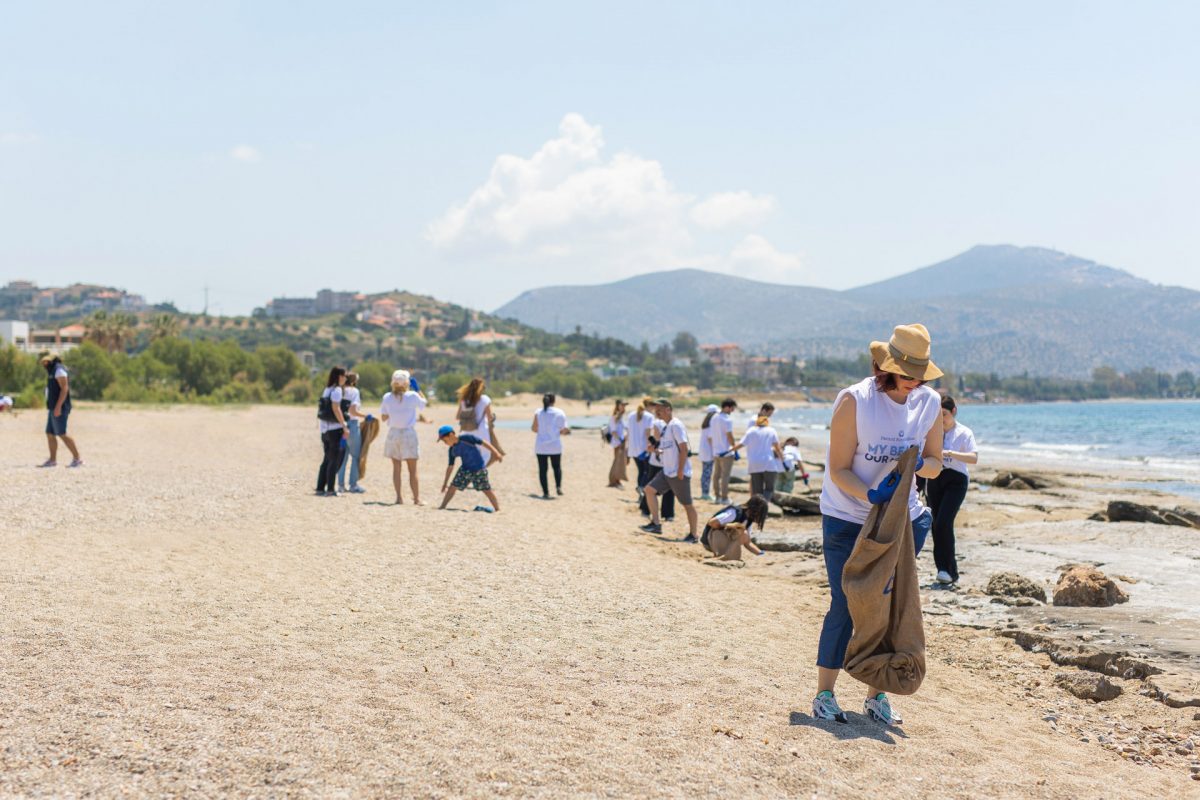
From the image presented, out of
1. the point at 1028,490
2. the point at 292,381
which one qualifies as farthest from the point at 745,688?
the point at 292,381

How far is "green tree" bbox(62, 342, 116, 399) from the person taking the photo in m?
54.4

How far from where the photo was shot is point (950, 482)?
29.4 ft

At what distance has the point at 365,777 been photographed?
379 cm

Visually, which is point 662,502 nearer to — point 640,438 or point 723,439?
point 640,438

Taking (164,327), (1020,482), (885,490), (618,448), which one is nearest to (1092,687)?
(885,490)

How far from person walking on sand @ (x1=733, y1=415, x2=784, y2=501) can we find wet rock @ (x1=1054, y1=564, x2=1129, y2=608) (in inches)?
202

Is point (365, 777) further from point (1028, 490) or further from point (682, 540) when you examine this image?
Answer: point (1028, 490)

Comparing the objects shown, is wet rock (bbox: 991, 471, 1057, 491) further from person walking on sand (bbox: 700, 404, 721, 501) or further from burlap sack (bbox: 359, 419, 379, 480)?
burlap sack (bbox: 359, 419, 379, 480)

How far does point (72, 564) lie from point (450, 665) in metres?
4.25

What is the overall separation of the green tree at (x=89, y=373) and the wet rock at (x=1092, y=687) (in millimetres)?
56494

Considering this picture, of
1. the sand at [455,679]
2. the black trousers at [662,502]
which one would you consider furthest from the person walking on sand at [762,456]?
the sand at [455,679]

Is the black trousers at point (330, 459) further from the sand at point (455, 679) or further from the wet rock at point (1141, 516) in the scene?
the wet rock at point (1141, 516)

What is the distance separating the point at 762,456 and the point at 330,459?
594cm

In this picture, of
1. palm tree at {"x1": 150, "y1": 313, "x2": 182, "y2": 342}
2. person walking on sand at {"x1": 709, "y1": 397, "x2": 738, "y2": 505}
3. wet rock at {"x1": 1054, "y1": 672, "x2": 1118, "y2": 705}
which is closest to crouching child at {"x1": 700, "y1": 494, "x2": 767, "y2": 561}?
person walking on sand at {"x1": 709, "y1": 397, "x2": 738, "y2": 505}
